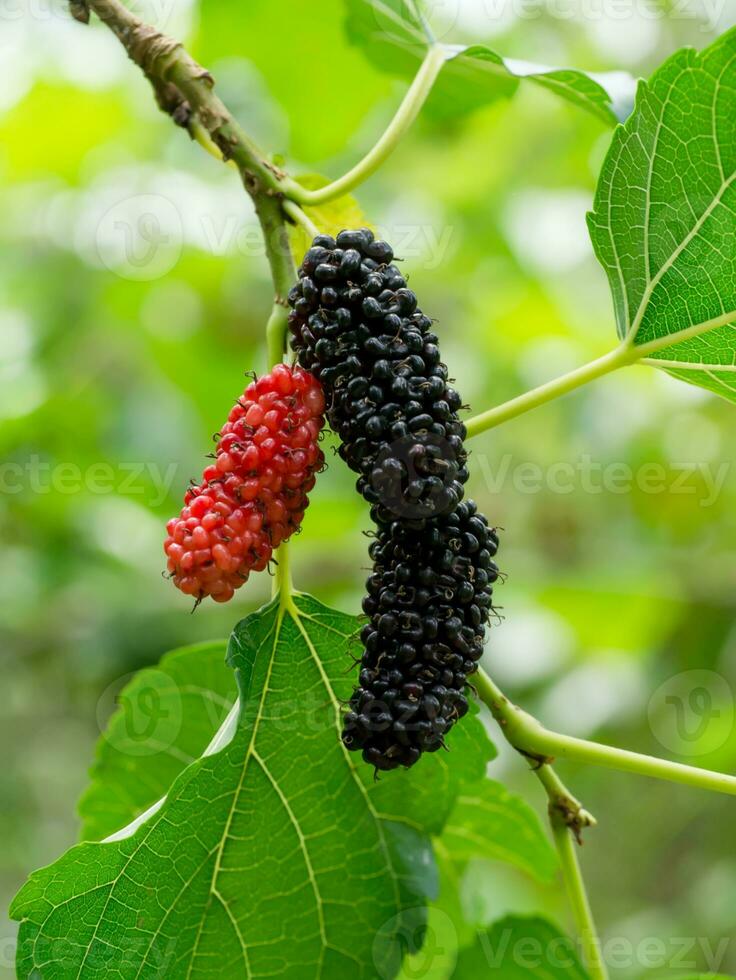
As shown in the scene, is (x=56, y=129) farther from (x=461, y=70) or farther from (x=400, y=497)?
(x=400, y=497)

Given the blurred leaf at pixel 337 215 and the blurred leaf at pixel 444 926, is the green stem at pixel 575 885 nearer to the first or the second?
the blurred leaf at pixel 444 926

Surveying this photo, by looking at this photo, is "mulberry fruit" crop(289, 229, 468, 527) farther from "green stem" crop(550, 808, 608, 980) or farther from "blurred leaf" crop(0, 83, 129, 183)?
"blurred leaf" crop(0, 83, 129, 183)

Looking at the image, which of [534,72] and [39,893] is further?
Answer: [534,72]

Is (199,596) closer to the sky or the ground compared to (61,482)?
closer to the ground

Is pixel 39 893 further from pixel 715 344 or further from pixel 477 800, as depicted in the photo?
pixel 715 344

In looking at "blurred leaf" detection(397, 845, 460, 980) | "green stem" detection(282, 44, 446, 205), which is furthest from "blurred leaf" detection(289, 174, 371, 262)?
"blurred leaf" detection(397, 845, 460, 980)

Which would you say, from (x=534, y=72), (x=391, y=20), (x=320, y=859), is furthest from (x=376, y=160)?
(x=320, y=859)

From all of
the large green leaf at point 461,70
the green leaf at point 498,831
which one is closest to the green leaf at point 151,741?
the green leaf at point 498,831
